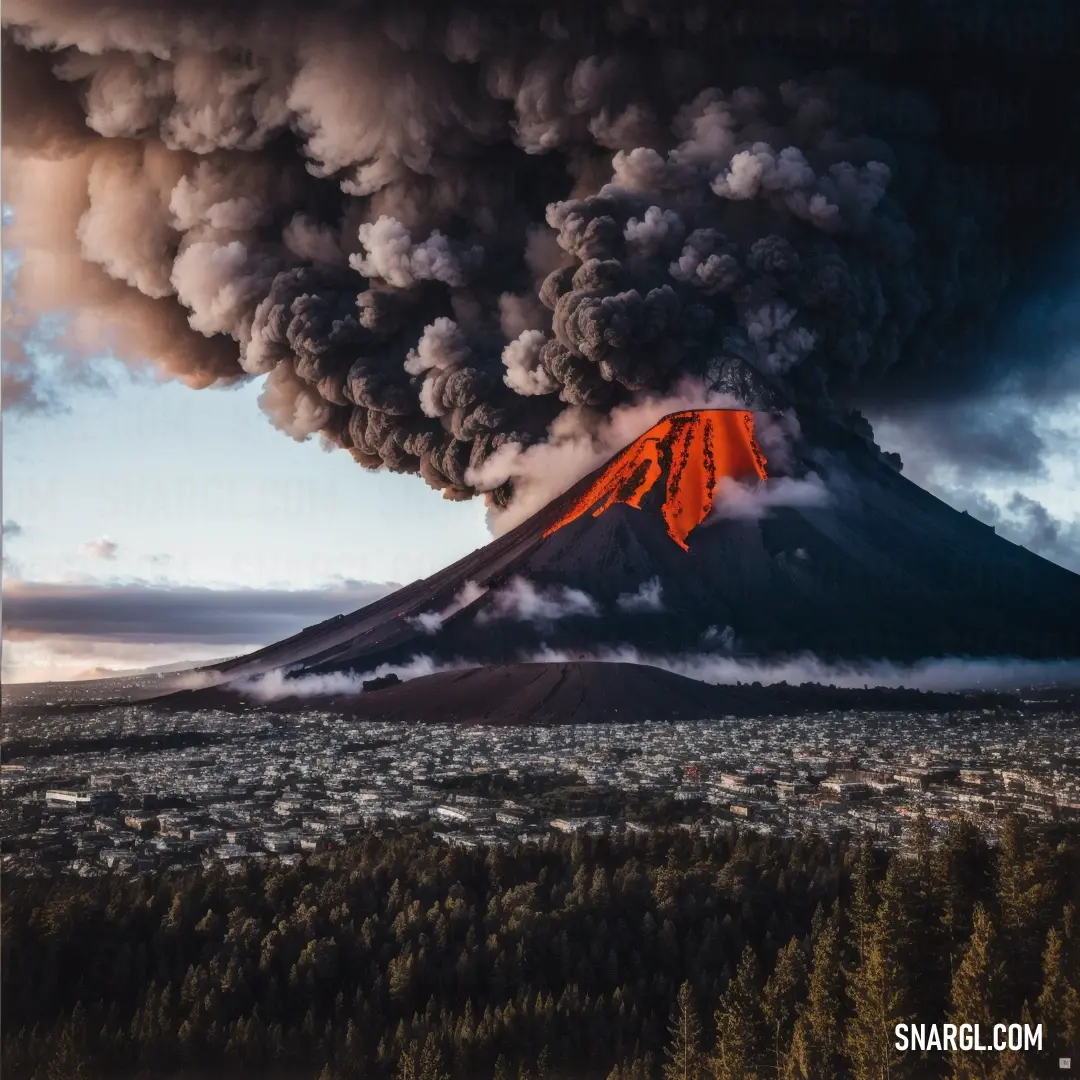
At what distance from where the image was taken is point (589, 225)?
714 inches

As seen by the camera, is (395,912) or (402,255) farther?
(402,255)

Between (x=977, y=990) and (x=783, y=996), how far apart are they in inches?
48.9

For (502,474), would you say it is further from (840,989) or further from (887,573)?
(840,989)

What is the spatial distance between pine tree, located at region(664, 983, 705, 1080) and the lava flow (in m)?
12.5

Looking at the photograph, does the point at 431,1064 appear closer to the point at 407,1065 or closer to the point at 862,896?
the point at 407,1065

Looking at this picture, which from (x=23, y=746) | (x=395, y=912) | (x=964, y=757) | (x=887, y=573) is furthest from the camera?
(x=887, y=573)

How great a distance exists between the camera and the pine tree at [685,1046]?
758 centimetres

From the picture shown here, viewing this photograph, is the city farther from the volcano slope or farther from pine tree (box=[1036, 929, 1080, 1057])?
the volcano slope

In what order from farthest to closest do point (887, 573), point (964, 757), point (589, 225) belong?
point (887, 573) → point (589, 225) → point (964, 757)

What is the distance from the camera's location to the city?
36.1ft

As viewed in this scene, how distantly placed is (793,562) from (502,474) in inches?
204

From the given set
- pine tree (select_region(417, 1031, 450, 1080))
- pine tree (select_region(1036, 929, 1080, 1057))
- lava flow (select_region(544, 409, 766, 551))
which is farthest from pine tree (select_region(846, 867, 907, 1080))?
lava flow (select_region(544, 409, 766, 551))

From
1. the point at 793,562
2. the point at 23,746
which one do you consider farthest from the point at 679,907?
the point at 793,562

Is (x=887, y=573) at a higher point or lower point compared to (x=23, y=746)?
higher
